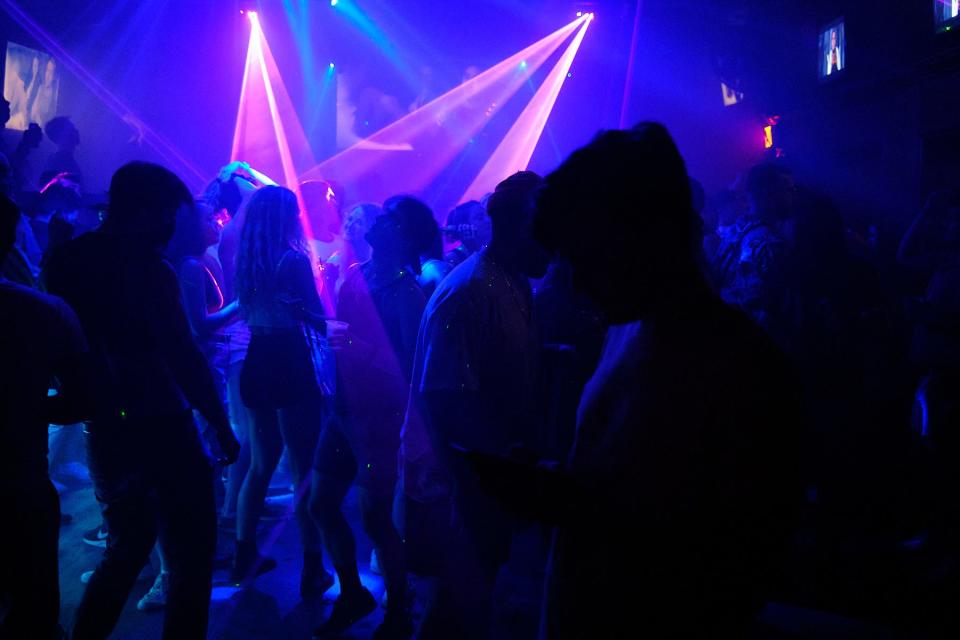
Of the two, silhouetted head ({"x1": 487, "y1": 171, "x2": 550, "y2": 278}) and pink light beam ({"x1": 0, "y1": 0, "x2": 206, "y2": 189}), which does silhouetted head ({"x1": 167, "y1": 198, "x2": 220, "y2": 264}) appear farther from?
pink light beam ({"x1": 0, "y1": 0, "x2": 206, "y2": 189})

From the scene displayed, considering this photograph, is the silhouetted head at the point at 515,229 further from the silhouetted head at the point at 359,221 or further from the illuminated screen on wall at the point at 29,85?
the illuminated screen on wall at the point at 29,85

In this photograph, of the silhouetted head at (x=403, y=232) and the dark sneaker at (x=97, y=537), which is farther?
the dark sneaker at (x=97, y=537)

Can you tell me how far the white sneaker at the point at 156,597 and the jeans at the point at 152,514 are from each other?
1051 millimetres

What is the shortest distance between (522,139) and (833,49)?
6.78m

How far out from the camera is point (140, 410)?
2.56m

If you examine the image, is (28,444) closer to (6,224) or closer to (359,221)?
(6,224)

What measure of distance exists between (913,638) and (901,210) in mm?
9104

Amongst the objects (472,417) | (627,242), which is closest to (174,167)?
(472,417)

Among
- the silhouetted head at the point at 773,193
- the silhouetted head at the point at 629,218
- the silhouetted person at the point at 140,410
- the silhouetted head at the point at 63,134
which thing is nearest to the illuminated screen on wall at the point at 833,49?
the silhouetted head at the point at 773,193

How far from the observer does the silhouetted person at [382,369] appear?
329 centimetres

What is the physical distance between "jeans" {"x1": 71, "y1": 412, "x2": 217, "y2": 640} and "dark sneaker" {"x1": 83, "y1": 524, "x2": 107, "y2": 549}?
1.99 meters

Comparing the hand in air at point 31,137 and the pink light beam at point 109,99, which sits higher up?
the pink light beam at point 109,99

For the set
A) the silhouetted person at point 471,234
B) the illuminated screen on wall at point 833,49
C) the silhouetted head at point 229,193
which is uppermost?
the illuminated screen on wall at point 833,49

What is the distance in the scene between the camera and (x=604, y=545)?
1.14 m
